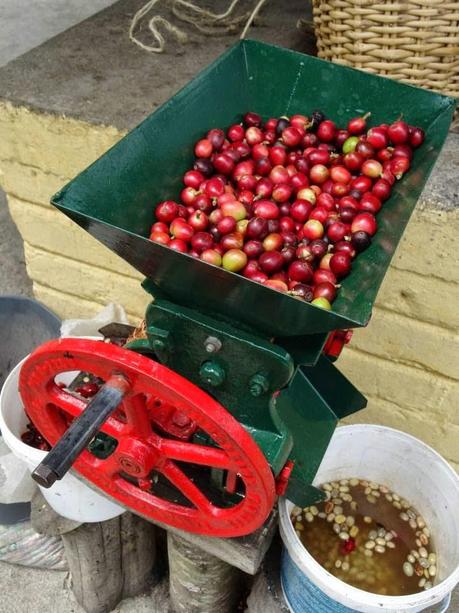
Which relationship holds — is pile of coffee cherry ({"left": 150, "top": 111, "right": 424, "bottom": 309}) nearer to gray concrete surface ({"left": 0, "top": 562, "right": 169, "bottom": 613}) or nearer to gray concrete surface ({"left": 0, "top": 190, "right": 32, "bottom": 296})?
gray concrete surface ({"left": 0, "top": 562, "right": 169, "bottom": 613})

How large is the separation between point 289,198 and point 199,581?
126cm

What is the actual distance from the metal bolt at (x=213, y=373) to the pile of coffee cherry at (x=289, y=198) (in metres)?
0.20

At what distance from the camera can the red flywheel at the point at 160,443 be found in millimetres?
1159

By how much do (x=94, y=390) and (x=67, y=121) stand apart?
96 cm

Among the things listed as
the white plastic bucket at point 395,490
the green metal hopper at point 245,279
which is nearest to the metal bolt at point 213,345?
the green metal hopper at point 245,279

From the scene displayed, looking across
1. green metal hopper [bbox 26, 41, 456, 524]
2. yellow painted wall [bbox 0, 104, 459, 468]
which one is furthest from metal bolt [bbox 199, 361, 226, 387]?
yellow painted wall [bbox 0, 104, 459, 468]

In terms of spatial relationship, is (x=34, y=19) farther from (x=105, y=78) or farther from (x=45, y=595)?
(x=45, y=595)

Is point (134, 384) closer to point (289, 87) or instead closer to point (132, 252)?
point (132, 252)

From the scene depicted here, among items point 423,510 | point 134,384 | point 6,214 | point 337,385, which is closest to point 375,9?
point 337,385

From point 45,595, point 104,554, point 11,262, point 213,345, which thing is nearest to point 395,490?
point 104,554

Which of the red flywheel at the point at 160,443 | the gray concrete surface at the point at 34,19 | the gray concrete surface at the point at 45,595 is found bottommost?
the gray concrete surface at the point at 45,595

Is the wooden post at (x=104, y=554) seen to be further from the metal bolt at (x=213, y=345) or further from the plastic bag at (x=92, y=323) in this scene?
the metal bolt at (x=213, y=345)

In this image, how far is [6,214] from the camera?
3928 millimetres

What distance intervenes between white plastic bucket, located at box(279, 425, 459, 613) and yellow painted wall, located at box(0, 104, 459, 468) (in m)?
0.35
